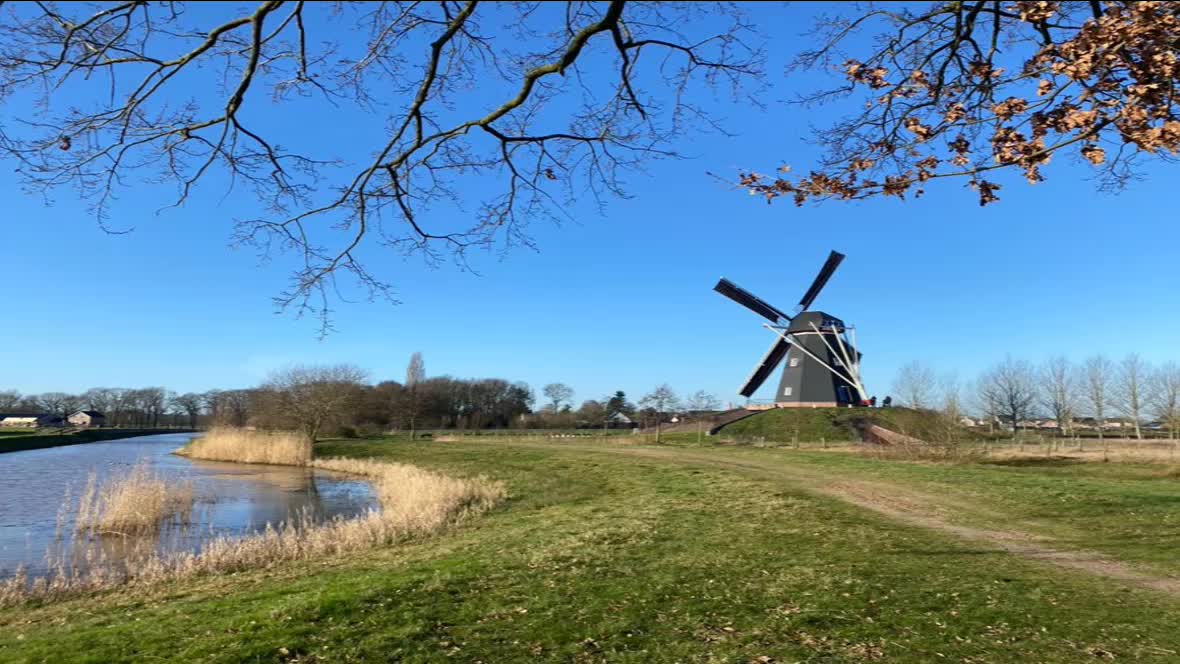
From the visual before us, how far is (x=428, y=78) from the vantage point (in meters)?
4.37

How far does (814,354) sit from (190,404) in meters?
108

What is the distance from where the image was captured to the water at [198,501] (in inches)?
514

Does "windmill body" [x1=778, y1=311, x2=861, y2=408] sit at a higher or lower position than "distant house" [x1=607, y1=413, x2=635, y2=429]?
higher

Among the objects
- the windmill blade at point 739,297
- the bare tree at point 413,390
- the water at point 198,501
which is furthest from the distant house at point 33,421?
the windmill blade at point 739,297

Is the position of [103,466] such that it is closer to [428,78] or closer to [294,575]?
[294,575]

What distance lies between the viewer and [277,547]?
10383 mm

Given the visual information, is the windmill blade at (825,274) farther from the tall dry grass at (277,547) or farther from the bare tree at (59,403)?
the bare tree at (59,403)

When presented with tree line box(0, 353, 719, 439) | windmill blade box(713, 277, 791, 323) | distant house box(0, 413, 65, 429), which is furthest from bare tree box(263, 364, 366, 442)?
distant house box(0, 413, 65, 429)

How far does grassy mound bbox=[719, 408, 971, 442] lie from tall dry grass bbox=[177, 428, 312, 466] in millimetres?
22273

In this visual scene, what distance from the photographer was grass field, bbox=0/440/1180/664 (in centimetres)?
503

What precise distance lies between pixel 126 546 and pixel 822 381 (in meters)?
39.0

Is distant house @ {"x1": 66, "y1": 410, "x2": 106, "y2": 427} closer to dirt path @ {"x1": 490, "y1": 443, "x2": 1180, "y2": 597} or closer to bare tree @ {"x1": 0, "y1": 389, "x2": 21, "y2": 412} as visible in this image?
bare tree @ {"x1": 0, "y1": 389, "x2": 21, "y2": 412}

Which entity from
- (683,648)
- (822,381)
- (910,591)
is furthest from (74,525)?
(822,381)

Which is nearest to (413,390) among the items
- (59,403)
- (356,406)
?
(356,406)
